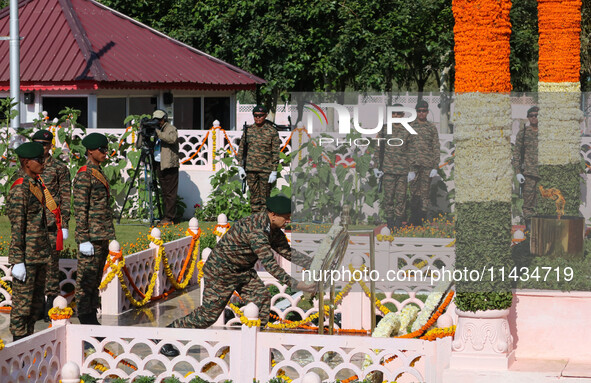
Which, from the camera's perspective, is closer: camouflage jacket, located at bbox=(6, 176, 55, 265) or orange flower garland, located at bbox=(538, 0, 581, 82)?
camouflage jacket, located at bbox=(6, 176, 55, 265)

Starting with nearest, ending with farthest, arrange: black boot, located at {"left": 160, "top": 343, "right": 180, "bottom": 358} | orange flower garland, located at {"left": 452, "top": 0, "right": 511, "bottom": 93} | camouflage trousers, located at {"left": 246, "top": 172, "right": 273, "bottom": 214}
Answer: orange flower garland, located at {"left": 452, "top": 0, "right": 511, "bottom": 93}
black boot, located at {"left": 160, "top": 343, "right": 180, "bottom": 358}
camouflage trousers, located at {"left": 246, "top": 172, "right": 273, "bottom": 214}

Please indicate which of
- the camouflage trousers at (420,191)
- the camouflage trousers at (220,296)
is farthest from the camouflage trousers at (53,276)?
the camouflage trousers at (420,191)

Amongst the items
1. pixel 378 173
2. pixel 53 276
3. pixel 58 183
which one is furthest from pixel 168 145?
pixel 53 276

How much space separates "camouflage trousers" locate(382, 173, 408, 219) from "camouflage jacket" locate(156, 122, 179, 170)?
12.6ft

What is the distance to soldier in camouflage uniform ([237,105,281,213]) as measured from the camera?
49.3ft

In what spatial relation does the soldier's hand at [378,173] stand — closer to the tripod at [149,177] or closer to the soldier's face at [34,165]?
the tripod at [149,177]

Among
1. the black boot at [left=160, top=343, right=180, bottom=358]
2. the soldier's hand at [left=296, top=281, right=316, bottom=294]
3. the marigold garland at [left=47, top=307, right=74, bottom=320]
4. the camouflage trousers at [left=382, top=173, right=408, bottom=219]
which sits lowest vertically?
the black boot at [left=160, top=343, right=180, bottom=358]

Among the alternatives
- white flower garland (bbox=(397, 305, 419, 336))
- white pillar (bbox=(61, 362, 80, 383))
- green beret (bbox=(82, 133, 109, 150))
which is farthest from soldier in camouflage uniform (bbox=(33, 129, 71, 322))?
white pillar (bbox=(61, 362, 80, 383))

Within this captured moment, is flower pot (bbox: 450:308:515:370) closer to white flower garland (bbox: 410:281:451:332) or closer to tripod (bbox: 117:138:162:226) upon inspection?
white flower garland (bbox: 410:281:451:332)

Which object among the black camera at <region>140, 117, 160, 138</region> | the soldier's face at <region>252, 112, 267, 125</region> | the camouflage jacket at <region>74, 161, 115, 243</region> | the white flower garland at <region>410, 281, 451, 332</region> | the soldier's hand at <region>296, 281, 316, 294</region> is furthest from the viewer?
the black camera at <region>140, 117, 160, 138</region>

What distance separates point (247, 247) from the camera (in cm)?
861

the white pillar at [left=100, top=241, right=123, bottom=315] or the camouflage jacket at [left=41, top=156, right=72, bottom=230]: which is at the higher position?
the camouflage jacket at [left=41, top=156, right=72, bottom=230]

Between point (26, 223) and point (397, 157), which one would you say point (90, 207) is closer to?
point (26, 223)

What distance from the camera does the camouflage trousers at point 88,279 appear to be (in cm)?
984
